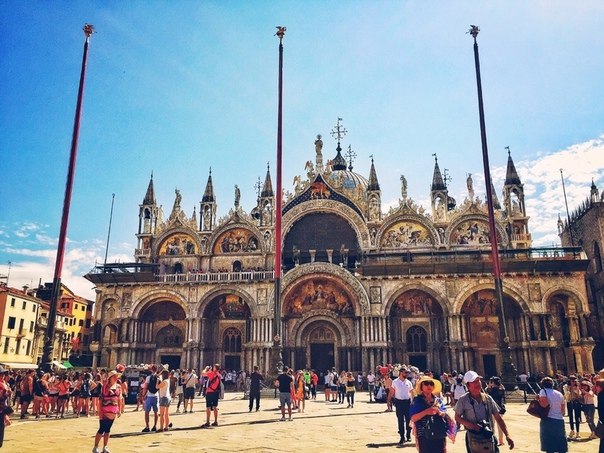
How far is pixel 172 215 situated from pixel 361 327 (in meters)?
18.6

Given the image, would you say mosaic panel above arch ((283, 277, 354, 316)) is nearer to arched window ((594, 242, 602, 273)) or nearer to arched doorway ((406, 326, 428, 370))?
arched doorway ((406, 326, 428, 370))

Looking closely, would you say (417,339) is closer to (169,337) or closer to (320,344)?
(320,344)

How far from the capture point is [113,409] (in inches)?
376

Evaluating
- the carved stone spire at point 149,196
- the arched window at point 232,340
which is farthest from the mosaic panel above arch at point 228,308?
the carved stone spire at point 149,196

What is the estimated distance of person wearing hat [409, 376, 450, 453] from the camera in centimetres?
627

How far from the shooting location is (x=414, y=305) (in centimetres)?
3441

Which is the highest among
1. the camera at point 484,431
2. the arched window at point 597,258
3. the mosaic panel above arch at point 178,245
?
the mosaic panel above arch at point 178,245

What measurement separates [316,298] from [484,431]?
29265 millimetres

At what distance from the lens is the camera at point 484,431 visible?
6133 millimetres

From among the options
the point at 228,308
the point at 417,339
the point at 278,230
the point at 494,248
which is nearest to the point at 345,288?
the point at 417,339

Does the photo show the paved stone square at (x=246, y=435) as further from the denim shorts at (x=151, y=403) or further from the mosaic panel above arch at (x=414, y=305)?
the mosaic panel above arch at (x=414, y=305)

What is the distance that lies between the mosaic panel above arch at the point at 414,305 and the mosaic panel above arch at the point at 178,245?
16915mm

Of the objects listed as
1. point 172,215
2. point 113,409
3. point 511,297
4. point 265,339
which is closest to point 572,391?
point 113,409

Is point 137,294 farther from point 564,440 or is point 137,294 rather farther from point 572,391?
point 564,440
